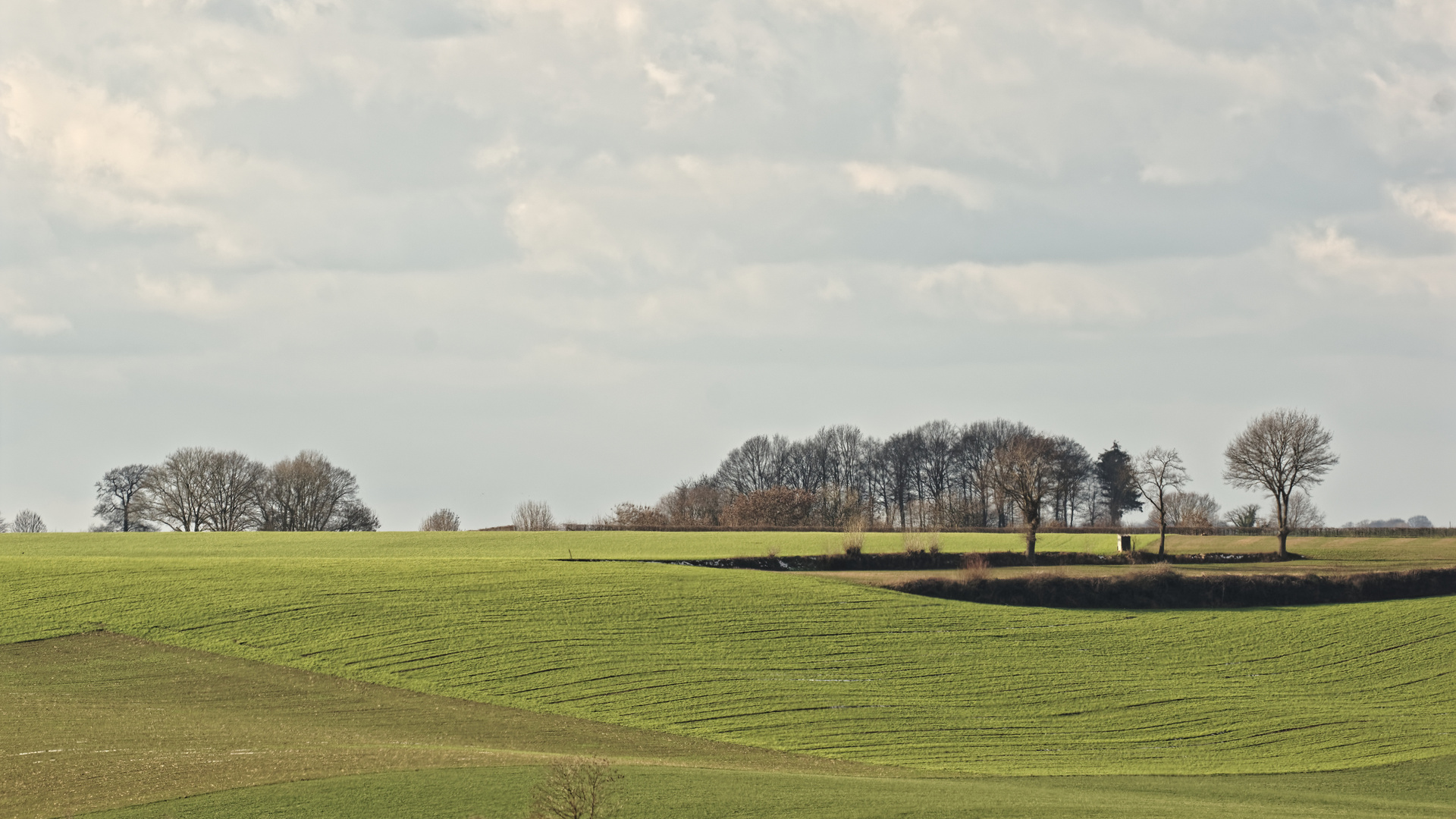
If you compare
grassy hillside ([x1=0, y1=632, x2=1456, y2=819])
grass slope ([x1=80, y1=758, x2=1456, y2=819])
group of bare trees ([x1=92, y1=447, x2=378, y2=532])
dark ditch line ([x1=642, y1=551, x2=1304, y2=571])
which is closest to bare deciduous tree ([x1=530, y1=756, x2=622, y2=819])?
grass slope ([x1=80, y1=758, x2=1456, y2=819])

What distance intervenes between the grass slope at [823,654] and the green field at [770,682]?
143 millimetres

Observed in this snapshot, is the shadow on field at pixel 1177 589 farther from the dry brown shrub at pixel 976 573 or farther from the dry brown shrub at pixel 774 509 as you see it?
the dry brown shrub at pixel 774 509

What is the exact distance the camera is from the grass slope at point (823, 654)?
30641mm

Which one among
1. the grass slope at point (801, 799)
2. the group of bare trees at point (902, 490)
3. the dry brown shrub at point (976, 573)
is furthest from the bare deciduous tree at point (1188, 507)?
the grass slope at point (801, 799)

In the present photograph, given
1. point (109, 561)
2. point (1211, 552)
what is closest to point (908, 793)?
point (109, 561)

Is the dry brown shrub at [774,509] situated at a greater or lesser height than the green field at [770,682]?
greater

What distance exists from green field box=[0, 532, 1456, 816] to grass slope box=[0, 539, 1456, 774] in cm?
14

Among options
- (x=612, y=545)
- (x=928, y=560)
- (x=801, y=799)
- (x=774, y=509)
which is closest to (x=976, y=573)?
(x=928, y=560)

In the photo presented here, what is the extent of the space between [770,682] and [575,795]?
21076mm

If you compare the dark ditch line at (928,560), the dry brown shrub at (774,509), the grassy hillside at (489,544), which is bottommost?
the dark ditch line at (928,560)

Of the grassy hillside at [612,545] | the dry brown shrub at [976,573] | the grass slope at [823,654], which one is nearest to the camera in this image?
the grass slope at [823,654]

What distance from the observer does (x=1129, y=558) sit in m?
67.4

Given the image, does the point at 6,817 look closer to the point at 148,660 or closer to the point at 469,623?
the point at 148,660

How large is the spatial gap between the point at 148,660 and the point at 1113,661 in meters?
31.7
